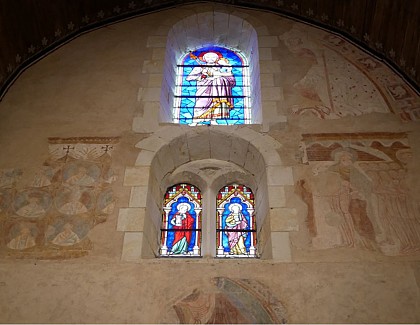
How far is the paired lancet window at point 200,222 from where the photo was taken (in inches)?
193

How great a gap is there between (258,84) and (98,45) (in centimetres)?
209

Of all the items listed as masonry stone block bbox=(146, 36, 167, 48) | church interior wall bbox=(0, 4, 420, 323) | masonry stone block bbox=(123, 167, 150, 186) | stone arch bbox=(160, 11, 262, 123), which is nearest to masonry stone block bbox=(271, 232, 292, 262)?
church interior wall bbox=(0, 4, 420, 323)

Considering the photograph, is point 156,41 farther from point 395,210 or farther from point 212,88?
point 395,210

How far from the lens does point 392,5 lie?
586 centimetres

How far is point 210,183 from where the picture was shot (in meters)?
5.30

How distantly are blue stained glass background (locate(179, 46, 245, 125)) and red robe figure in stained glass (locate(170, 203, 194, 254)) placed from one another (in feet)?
4.00

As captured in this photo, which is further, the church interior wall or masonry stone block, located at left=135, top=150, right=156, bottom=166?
masonry stone block, located at left=135, top=150, right=156, bottom=166

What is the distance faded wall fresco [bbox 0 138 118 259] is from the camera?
448 centimetres

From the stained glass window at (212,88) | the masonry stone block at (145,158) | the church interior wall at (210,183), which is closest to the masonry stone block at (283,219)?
the church interior wall at (210,183)

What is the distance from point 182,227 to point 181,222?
6cm

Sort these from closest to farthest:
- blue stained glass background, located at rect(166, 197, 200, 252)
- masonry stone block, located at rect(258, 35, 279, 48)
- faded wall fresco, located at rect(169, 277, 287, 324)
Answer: faded wall fresco, located at rect(169, 277, 287, 324) < blue stained glass background, located at rect(166, 197, 200, 252) < masonry stone block, located at rect(258, 35, 279, 48)

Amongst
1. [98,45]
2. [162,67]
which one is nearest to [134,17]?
[98,45]

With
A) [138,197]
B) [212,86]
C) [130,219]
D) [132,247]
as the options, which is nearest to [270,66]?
[212,86]

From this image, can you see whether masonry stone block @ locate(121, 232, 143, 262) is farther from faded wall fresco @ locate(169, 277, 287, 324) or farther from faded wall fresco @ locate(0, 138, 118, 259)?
faded wall fresco @ locate(169, 277, 287, 324)
